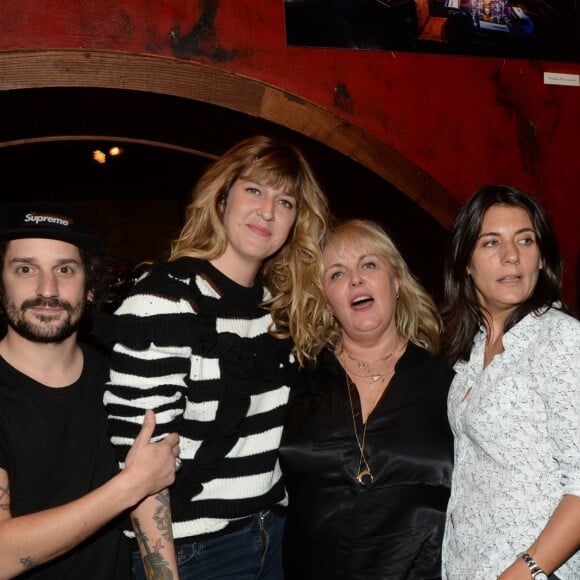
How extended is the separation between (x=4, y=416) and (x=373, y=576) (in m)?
1.11

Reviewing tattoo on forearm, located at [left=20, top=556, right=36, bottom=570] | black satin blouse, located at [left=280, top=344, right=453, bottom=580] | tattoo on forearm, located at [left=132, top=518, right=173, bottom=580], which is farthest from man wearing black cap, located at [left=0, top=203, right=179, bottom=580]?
black satin blouse, located at [left=280, top=344, right=453, bottom=580]

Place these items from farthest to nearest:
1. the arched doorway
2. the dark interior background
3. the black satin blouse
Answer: the dark interior background < the arched doorway < the black satin blouse

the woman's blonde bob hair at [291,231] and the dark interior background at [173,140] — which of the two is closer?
the woman's blonde bob hair at [291,231]

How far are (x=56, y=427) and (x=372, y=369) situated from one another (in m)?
1.01

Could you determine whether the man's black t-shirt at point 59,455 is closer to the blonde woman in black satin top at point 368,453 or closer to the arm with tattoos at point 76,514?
the arm with tattoos at point 76,514

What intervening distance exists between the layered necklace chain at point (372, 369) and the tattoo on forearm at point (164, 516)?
758 mm

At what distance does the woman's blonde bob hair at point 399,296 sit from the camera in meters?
2.19

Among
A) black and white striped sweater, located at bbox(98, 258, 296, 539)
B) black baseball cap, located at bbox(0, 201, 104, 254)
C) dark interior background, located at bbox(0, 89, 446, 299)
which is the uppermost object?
dark interior background, located at bbox(0, 89, 446, 299)

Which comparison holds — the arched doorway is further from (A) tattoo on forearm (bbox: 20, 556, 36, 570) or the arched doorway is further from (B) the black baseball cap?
(A) tattoo on forearm (bbox: 20, 556, 36, 570)

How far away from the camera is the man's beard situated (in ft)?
5.58

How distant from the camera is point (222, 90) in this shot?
228 centimetres

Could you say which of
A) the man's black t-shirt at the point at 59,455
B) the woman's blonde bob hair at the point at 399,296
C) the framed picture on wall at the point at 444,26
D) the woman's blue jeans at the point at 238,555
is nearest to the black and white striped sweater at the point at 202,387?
the woman's blue jeans at the point at 238,555

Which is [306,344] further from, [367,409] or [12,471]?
[12,471]

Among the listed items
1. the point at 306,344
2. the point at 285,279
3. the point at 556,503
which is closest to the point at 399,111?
the point at 285,279
